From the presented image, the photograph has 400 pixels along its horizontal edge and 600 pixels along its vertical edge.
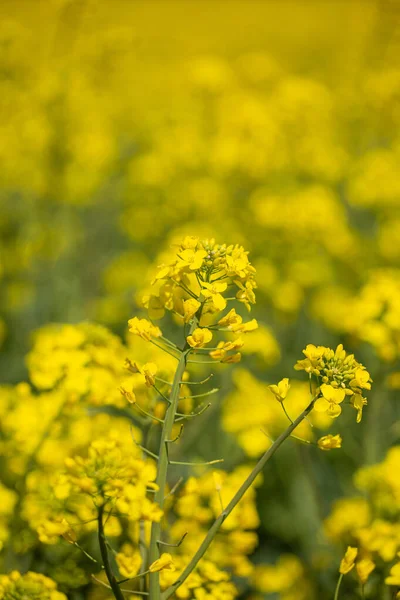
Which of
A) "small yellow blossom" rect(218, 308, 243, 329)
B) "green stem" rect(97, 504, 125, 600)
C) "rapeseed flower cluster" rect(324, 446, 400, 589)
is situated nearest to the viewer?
"green stem" rect(97, 504, 125, 600)

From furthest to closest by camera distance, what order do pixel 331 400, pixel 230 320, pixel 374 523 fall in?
pixel 374 523 → pixel 230 320 → pixel 331 400

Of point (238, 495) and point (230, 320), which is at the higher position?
point (230, 320)

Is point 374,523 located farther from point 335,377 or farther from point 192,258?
point 192,258

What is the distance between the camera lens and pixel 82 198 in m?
4.18

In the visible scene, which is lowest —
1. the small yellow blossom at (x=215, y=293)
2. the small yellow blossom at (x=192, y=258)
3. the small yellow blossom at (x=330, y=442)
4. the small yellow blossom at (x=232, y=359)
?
the small yellow blossom at (x=330, y=442)

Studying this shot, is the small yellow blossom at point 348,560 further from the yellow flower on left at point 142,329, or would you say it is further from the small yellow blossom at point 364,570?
the yellow flower on left at point 142,329

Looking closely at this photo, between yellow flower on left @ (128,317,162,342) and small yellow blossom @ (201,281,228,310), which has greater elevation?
small yellow blossom @ (201,281,228,310)

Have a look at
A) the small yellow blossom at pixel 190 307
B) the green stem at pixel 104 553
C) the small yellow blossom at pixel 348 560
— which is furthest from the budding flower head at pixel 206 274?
the small yellow blossom at pixel 348 560

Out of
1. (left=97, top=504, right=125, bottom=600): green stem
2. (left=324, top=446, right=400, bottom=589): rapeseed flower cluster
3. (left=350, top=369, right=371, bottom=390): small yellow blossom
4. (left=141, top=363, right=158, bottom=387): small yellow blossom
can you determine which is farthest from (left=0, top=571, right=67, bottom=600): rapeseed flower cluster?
(left=350, top=369, right=371, bottom=390): small yellow blossom

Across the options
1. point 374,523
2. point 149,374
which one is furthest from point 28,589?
point 374,523

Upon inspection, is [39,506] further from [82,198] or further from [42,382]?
[82,198]

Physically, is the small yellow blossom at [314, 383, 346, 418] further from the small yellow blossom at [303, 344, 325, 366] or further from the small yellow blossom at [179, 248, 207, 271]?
the small yellow blossom at [179, 248, 207, 271]

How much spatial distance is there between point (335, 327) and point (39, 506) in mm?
1998

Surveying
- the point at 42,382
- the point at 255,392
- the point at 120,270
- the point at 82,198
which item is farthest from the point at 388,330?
the point at 82,198
